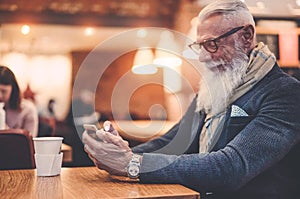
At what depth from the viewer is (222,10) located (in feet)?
6.42

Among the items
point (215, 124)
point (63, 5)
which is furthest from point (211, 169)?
point (63, 5)

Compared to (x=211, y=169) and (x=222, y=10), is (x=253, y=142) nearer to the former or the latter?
(x=211, y=169)

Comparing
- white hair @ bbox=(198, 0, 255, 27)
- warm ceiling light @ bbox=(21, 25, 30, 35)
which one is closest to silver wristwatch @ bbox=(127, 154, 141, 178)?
white hair @ bbox=(198, 0, 255, 27)

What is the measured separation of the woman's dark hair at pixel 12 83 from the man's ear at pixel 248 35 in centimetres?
228

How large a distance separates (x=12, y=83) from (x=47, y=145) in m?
2.19

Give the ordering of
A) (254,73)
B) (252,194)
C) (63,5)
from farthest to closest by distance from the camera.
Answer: (63,5)
(254,73)
(252,194)

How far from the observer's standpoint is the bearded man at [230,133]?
1581 mm

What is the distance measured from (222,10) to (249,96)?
0.41m

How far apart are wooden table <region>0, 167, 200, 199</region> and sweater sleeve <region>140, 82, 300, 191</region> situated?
68mm

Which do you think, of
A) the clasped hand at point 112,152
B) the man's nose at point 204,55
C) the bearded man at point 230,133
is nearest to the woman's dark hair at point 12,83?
the bearded man at point 230,133

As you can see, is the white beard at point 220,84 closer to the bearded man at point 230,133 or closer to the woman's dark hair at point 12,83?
the bearded man at point 230,133

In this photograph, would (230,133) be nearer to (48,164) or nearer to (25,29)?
(48,164)

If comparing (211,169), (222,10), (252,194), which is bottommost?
(252,194)

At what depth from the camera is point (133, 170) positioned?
5.20ft
